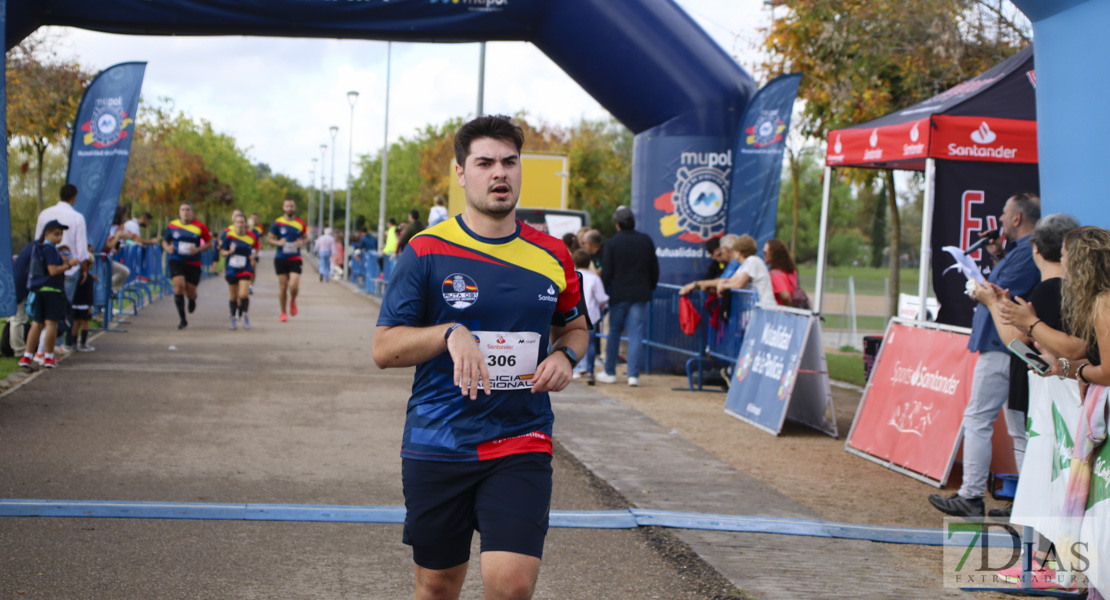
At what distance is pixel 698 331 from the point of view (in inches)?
480

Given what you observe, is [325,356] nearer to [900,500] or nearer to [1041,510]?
[900,500]

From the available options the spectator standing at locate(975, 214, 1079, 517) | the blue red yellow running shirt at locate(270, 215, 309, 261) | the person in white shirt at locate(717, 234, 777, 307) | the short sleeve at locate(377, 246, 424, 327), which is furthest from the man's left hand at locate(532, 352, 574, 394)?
the blue red yellow running shirt at locate(270, 215, 309, 261)

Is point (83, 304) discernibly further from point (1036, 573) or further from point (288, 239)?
point (1036, 573)

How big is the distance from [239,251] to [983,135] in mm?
11704

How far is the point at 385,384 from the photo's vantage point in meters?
11.3

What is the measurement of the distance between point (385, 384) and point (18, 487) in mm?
5365

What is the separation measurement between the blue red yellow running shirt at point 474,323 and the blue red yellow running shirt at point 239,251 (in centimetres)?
1346

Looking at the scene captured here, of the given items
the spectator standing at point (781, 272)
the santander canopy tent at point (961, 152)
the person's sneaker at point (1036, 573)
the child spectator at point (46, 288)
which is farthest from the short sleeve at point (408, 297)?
the child spectator at point (46, 288)

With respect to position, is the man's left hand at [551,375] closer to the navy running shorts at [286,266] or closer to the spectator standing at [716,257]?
the spectator standing at [716,257]

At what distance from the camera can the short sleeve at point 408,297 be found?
3.16m

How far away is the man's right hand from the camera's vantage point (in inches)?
117

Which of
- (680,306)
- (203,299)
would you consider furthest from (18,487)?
(203,299)

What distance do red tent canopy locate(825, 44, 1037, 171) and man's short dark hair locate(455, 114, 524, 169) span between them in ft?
20.2

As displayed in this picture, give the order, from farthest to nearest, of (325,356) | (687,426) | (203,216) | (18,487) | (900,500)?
1. (203,216)
2. (325,356)
3. (687,426)
4. (900,500)
5. (18,487)
